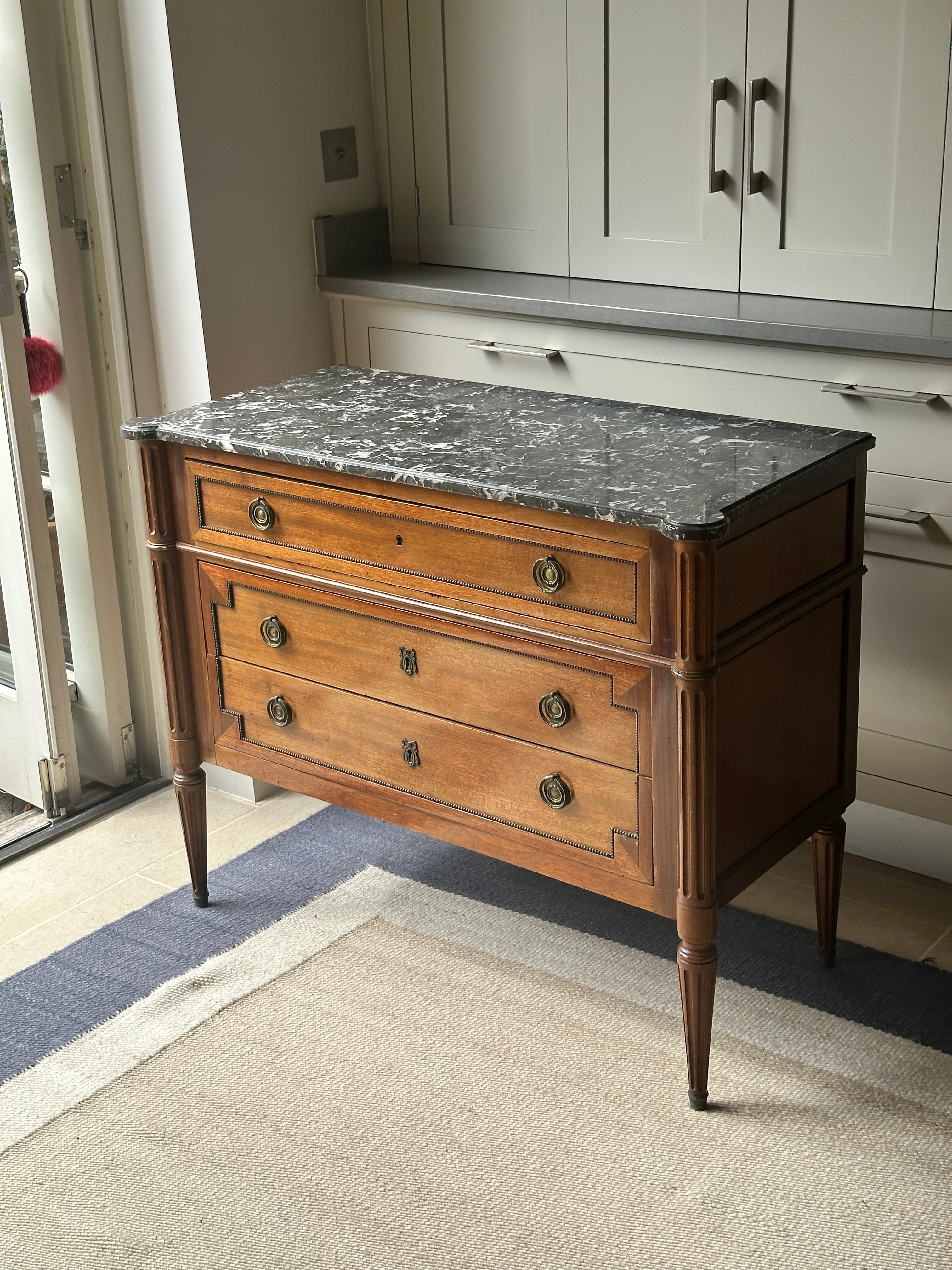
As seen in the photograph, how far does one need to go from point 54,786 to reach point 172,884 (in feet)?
1.31

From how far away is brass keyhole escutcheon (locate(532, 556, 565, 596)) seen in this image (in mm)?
1812

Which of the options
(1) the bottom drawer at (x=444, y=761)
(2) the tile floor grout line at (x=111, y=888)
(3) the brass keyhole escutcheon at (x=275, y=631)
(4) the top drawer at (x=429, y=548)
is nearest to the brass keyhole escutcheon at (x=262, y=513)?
(4) the top drawer at (x=429, y=548)

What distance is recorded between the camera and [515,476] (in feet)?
6.08

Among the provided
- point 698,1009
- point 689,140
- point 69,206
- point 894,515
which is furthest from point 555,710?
point 69,206

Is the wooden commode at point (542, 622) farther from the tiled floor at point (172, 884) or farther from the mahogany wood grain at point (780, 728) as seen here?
the tiled floor at point (172, 884)

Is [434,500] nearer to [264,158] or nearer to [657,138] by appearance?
[657,138]

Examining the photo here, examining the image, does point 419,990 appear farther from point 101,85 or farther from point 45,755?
point 101,85

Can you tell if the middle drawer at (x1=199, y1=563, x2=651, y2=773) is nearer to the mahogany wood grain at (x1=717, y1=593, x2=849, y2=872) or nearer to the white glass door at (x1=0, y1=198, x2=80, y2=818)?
the mahogany wood grain at (x1=717, y1=593, x2=849, y2=872)

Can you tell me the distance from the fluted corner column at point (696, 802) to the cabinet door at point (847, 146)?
0.92 meters

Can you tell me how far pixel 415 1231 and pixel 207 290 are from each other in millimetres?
1716

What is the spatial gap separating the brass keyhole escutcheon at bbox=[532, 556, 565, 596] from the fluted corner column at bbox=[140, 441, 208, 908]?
0.74m

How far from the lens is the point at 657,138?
2494mm

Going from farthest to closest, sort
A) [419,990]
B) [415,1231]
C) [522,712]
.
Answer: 1. [419,990]
2. [522,712]
3. [415,1231]

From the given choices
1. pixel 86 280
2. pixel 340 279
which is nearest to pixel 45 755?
pixel 86 280
